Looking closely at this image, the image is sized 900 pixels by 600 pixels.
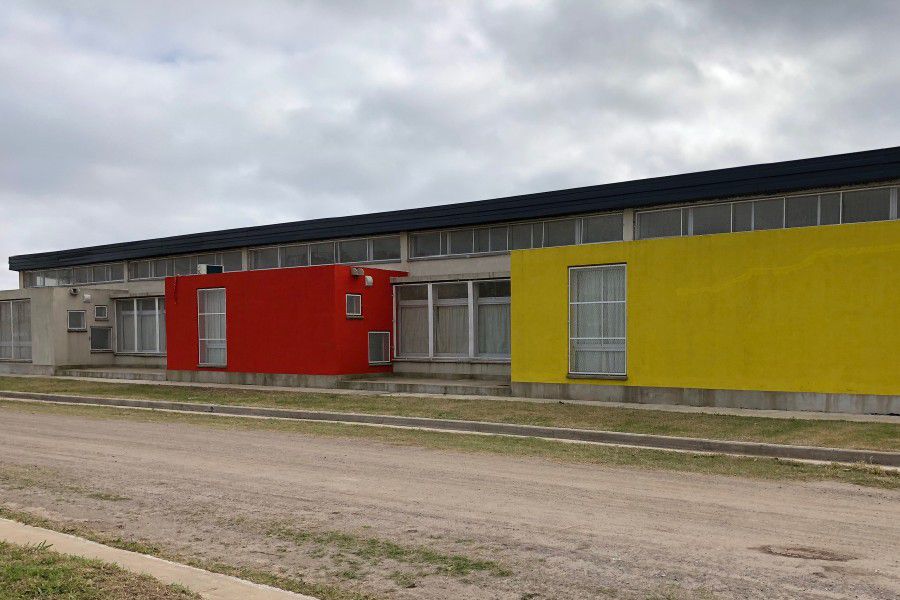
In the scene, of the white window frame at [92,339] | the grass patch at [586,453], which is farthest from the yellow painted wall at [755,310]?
the white window frame at [92,339]

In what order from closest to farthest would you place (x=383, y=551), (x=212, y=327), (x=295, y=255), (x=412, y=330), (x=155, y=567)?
(x=155, y=567) → (x=383, y=551) → (x=412, y=330) → (x=212, y=327) → (x=295, y=255)

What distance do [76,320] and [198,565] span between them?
33483 millimetres

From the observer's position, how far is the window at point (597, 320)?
20.4 metres

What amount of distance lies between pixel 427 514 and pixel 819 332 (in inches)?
492

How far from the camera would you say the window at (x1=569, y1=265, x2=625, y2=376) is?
2044 cm

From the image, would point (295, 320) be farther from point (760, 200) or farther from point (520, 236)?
point (760, 200)

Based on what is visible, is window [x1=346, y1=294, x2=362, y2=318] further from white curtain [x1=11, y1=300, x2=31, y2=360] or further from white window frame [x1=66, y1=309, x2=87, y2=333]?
white curtain [x1=11, y1=300, x2=31, y2=360]

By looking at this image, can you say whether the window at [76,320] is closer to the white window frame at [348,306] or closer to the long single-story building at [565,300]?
the long single-story building at [565,300]

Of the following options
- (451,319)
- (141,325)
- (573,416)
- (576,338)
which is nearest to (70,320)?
(141,325)

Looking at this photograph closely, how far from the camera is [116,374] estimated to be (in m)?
32.1

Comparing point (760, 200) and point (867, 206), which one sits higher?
point (760, 200)

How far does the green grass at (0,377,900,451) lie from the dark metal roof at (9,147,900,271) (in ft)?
27.8

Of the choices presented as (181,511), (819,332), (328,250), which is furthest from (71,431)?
(328,250)

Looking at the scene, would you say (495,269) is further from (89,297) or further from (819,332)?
(89,297)
